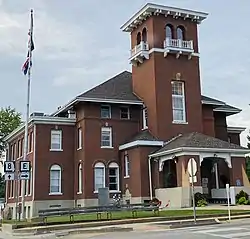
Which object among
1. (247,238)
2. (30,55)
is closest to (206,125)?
(30,55)

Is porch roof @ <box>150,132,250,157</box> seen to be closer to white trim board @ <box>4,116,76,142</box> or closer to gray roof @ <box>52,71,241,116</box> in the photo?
gray roof @ <box>52,71,241,116</box>

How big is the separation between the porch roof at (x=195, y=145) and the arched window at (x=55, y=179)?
934 cm

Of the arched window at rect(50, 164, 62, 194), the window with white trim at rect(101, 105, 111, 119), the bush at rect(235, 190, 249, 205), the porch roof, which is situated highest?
the window with white trim at rect(101, 105, 111, 119)

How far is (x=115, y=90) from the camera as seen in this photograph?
4431 cm

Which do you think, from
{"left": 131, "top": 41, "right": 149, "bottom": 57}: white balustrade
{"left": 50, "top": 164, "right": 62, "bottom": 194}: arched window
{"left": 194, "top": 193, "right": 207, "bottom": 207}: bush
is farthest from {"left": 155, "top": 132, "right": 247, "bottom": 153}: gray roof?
{"left": 50, "top": 164, "right": 62, "bottom": 194}: arched window

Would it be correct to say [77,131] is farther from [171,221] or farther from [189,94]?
[171,221]

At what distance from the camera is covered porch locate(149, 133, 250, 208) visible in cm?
3456

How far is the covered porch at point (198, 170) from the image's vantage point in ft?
113

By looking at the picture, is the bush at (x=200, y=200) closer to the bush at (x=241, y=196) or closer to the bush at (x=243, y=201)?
the bush at (x=241, y=196)

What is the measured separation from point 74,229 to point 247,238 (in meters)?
9.94

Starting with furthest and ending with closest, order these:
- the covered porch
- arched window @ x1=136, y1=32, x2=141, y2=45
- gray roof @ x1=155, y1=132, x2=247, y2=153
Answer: arched window @ x1=136, y1=32, x2=141, y2=45 → gray roof @ x1=155, y1=132, x2=247, y2=153 → the covered porch

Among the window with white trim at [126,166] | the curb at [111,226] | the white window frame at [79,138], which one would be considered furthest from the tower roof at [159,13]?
the curb at [111,226]

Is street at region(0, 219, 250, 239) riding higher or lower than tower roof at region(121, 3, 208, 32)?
lower

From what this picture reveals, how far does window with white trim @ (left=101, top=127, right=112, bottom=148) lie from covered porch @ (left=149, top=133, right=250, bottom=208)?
205 inches
